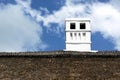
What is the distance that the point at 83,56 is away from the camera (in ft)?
73.5

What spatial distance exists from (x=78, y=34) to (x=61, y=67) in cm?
861

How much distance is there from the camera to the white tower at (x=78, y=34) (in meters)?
29.8

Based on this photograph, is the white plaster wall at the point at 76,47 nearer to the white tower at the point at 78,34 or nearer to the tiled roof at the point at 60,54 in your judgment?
the white tower at the point at 78,34

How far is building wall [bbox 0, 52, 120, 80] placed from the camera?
22109 mm

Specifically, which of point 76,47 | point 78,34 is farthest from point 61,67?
point 78,34

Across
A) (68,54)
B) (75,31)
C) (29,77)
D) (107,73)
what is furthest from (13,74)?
(75,31)

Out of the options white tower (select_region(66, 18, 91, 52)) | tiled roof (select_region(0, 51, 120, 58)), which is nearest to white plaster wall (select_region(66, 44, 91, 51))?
white tower (select_region(66, 18, 91, 52))

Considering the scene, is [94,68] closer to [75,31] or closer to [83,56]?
[83,56]

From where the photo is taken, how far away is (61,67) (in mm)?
22297

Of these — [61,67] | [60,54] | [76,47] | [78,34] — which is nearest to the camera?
[61,67]

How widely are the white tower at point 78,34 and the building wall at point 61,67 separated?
23.1 ft

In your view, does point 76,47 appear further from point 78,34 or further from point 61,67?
point 61,67

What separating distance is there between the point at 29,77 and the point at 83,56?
2.43m

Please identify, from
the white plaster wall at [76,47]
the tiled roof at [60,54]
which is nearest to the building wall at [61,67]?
the tiled roof at [60,54]
